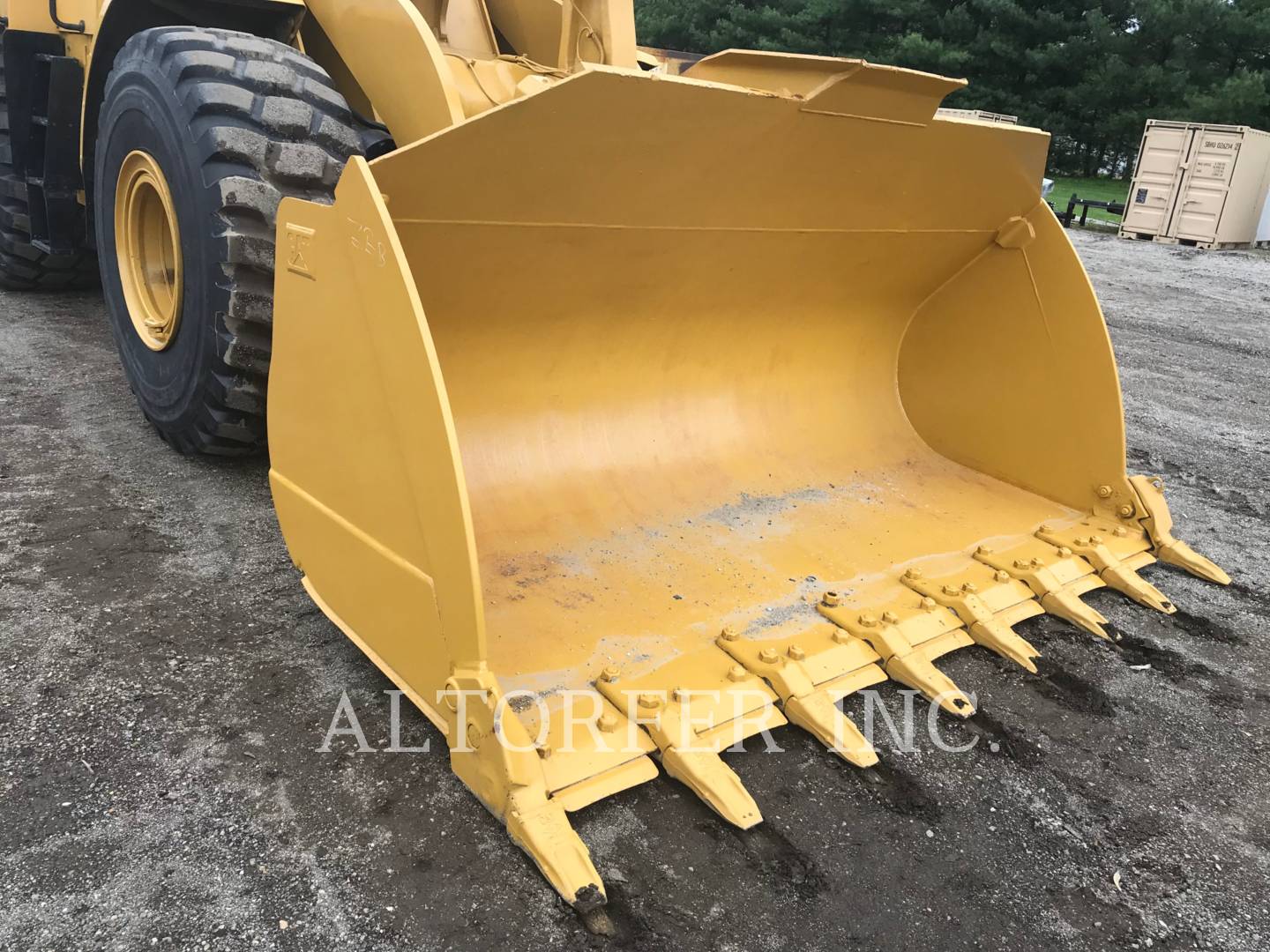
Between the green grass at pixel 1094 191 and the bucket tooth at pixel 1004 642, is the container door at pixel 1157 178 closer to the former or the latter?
the green grass at pixel 1094 191

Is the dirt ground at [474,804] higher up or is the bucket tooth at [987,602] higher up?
the bucket tooth at [987,602]

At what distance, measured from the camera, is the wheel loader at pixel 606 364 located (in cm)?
184

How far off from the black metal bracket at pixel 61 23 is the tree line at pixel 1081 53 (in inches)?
857

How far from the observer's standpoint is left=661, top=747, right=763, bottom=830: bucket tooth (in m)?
1.78

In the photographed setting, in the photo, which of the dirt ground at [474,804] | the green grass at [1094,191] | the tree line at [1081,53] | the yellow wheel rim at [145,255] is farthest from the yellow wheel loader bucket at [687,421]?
the tree line at [1081,53]

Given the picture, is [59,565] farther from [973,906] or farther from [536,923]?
[973,906]

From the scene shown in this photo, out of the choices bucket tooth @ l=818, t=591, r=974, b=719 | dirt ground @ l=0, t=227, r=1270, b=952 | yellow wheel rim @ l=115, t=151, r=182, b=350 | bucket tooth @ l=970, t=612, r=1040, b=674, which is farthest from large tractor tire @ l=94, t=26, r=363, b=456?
bucket tooth @ l=970, t=612, r=1040, b=674

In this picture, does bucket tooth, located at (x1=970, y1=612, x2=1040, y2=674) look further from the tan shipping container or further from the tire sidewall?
the tan shipping container

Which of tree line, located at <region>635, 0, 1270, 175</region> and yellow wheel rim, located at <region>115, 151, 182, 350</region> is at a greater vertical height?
tree line, located at <region>635, 0, 1270, 175</region>

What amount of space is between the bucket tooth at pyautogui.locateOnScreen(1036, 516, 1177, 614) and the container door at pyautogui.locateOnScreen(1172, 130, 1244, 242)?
13.0 metres

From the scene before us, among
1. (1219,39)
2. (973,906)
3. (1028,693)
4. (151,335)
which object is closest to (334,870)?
(973,906)

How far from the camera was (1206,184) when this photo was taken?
1355cm

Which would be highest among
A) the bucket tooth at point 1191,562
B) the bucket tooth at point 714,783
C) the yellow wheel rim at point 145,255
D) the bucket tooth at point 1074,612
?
the yellow wheel rim at point 145,255

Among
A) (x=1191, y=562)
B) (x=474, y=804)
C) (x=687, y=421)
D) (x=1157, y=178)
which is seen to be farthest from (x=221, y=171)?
(x=1157, y=178)
